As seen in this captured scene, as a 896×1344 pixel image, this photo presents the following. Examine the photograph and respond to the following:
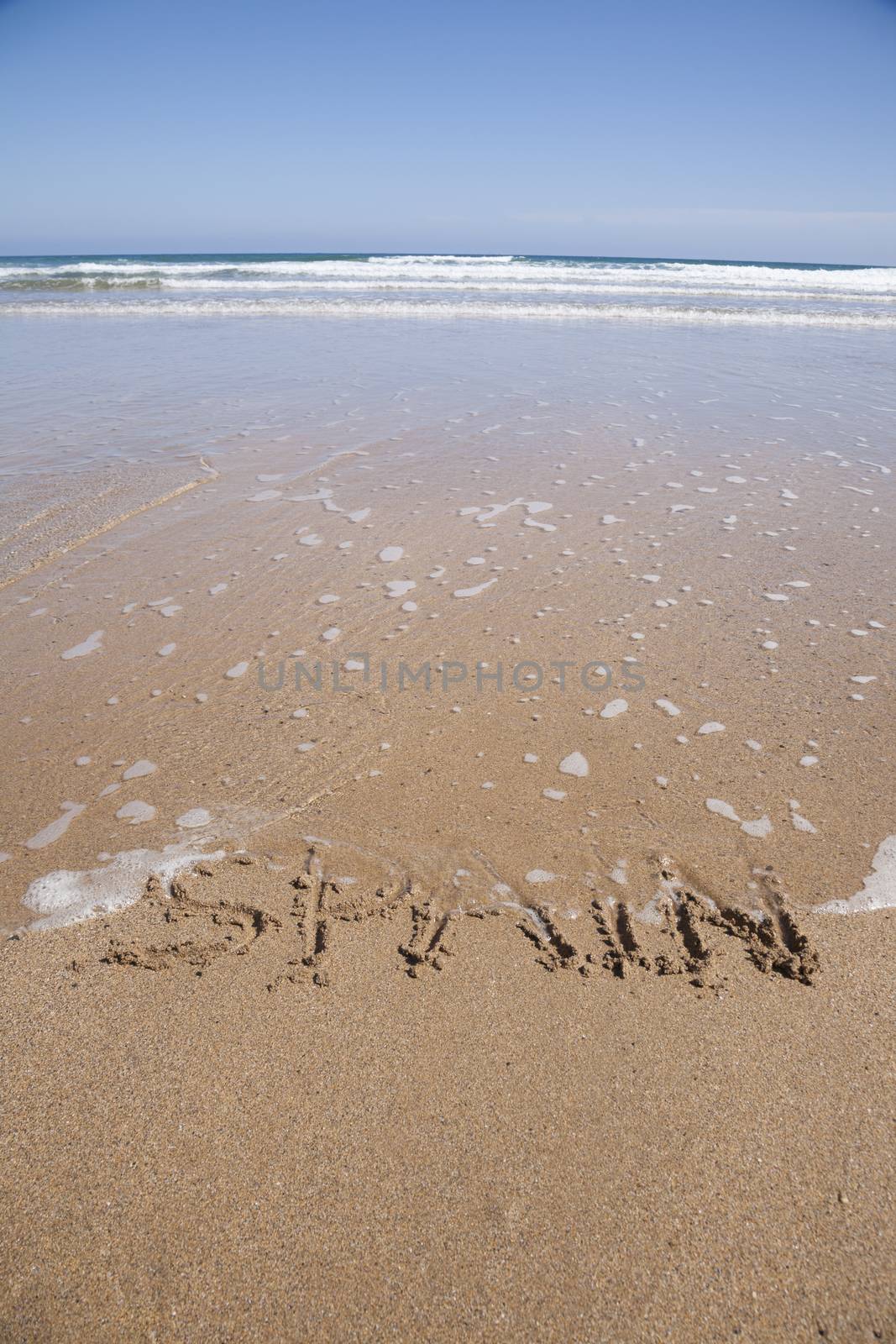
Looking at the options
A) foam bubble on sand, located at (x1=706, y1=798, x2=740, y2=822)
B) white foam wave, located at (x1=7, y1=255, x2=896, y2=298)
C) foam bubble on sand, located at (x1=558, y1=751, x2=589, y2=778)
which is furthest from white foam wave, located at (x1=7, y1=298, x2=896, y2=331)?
foam bubble on sand, located at (x1=706, y1=798, x2=740, y2=822)

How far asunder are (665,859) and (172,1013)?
1359 mm

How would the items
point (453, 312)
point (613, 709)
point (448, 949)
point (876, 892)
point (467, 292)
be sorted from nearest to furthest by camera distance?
point (448, 949) < point (876, 892) < point (613, 709) < point (453, 312) < point (467, 292)

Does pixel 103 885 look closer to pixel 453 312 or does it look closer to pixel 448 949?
pixel 448 949

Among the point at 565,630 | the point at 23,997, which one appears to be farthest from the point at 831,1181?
the point at 565,630

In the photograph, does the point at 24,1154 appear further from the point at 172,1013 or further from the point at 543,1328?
the point at 543,1328

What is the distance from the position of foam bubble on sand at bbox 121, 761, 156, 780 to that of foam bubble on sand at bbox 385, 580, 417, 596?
5.40ft

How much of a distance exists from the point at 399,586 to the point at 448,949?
2.37 metres

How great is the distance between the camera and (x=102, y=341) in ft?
39.2

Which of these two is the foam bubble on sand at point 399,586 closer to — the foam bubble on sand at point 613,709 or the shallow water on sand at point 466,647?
the shallow water on sand at point 466,647

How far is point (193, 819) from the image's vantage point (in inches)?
89.1

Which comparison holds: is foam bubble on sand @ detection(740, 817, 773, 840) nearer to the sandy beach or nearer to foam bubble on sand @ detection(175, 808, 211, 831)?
the sandy beach

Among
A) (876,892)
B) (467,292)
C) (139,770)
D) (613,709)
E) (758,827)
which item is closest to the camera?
(876,892)

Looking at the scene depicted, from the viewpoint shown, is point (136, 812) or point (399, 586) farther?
point (399, 586)

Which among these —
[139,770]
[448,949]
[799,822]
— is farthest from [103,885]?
[799,822]
